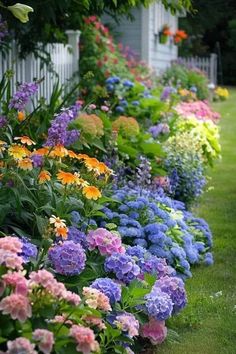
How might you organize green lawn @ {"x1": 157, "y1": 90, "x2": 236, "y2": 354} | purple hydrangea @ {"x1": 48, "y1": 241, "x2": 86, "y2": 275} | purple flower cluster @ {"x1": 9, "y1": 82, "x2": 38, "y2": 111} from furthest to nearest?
1. purple flower cluster @ {"x1": 9, "y1": 82, "x2": 38, "y2": 111}
2. green lawn @ {"x1": 157, "y1": 90, "x2": 236, "y2": 354}
3. purple hydrangea @ {"x1": 48, "y1": 241, "x2": 86, "y2": 275}

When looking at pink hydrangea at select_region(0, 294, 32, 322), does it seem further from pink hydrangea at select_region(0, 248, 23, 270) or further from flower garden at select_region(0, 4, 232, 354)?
pink hydrangea at select_region(0, 248, 23, 270)

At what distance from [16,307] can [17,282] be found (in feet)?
0.39

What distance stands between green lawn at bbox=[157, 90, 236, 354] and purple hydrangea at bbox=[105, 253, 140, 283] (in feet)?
1.52

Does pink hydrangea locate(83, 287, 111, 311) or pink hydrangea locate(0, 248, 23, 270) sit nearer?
pink hydrangea locate(0, 248, 23, 270)

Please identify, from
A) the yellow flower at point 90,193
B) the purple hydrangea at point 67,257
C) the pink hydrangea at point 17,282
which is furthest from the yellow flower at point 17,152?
the pink hydrangea at point 17,282

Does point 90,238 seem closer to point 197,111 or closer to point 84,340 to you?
point 84,340

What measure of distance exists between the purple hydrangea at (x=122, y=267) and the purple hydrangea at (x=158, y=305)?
166 millimetres

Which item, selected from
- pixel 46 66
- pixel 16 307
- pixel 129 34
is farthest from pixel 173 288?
pixel 129 34

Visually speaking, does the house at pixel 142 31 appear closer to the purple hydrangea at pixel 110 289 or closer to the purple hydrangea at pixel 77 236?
the purple hydrangea at pixel 77 236

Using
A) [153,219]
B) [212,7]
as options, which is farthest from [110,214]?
[212,7]

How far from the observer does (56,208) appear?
3.85m

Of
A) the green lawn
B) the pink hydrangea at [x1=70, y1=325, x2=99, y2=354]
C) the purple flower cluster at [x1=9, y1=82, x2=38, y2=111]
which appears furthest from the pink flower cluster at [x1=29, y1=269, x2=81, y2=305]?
the purple flower cluster at [x1=9, y1=82, x2=38, y2=111]

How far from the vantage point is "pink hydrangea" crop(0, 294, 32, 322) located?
2477mm

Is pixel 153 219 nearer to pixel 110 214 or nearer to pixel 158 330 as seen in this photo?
pixel 110 214
